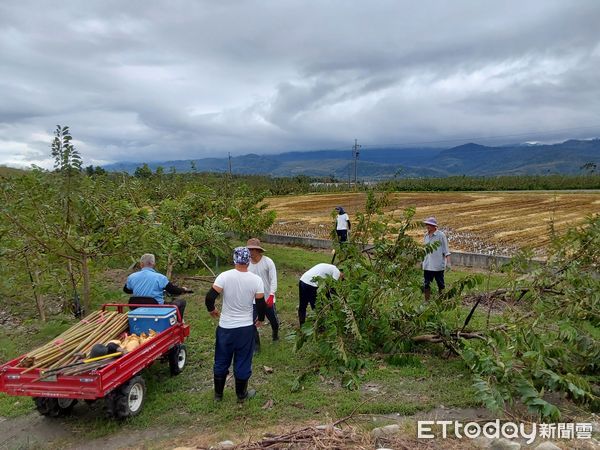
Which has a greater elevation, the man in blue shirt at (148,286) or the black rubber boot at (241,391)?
the man in blue shirt at (148,286)

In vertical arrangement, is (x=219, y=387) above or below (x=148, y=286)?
below

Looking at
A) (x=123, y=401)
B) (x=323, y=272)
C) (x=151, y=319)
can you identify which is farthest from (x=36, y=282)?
(x=323, y=272)

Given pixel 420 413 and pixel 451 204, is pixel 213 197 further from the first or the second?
pixel 451 204

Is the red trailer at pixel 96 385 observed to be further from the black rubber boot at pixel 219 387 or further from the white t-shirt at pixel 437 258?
the white t-shirt at pixel 437 258

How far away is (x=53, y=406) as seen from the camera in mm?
5219

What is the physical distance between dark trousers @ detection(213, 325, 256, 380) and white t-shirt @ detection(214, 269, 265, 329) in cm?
8

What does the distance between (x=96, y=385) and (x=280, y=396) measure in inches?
82.7

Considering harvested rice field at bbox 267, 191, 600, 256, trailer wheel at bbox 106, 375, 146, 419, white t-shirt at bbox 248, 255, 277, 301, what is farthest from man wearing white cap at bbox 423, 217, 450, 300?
trailer wheel at bbox 106, 375, 146, 419

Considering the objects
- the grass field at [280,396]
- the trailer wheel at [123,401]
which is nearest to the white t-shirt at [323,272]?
the grass field at [280,396]

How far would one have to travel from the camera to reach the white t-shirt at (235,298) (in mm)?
5195

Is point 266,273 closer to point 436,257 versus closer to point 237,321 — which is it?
point 237,321

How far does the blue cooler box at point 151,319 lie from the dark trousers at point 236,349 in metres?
1.06

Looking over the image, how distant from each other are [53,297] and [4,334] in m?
2.26

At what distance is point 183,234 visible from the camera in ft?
36.1
